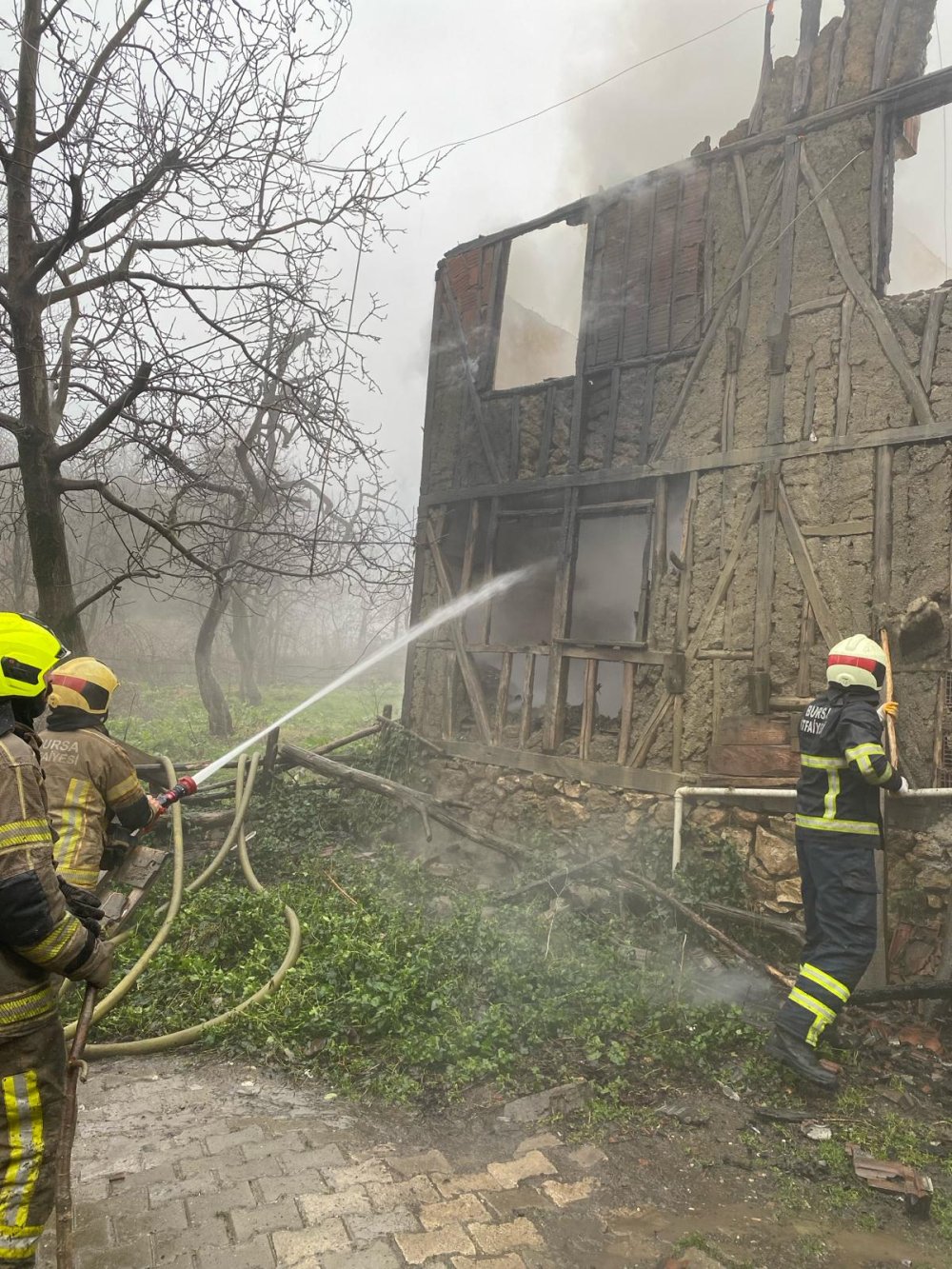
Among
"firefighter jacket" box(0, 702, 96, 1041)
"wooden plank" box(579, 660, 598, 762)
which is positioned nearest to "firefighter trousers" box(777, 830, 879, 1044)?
"wooden plank" box(579, 660, 598, 762)

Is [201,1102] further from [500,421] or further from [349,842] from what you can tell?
[500,421]

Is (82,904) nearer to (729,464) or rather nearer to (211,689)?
(729,464)

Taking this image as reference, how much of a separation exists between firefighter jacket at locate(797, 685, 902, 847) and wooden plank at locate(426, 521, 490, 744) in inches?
189

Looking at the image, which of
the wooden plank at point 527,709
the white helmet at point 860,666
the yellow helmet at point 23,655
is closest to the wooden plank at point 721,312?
the wooden plank at point 527,709

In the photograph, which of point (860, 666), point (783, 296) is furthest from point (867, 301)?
point (860, 666)

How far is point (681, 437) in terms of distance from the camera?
8.00 metres

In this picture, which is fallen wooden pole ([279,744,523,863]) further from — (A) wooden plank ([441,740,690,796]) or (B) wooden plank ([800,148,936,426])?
(B) wooden plank ([800,148,936,426])

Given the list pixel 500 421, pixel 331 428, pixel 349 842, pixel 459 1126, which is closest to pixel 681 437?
pixel 500 421

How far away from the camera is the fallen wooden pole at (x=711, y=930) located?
17.9ft

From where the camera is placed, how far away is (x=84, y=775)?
4691 mm

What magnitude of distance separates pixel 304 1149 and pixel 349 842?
521 centimetres

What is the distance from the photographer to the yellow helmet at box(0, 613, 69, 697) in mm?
2553

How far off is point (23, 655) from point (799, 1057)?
169 inches

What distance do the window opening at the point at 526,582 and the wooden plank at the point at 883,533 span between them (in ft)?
12.2
